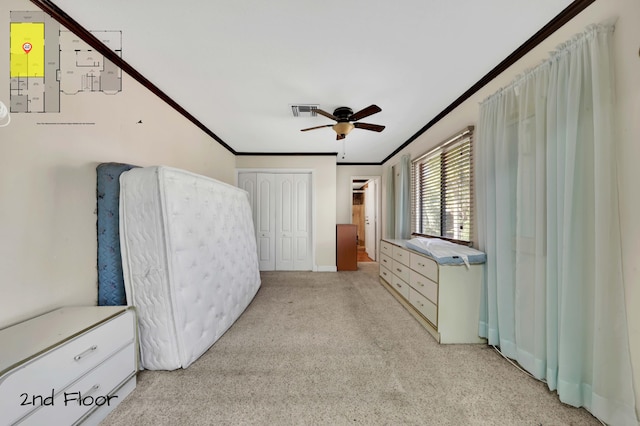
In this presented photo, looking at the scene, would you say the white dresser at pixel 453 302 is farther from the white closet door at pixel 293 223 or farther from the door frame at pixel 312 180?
the white closet door at pixel 293 223

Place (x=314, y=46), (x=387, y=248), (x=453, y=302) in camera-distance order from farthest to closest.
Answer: (x=387, y=248), (x=453, y=302), (x=314, y=46)

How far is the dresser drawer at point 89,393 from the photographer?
98 centimetres

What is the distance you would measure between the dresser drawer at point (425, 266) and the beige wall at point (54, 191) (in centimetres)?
281

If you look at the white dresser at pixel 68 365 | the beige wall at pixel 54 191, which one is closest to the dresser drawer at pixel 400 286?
the white dresser at pixel 68 365

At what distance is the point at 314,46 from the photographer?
1636 millimetres

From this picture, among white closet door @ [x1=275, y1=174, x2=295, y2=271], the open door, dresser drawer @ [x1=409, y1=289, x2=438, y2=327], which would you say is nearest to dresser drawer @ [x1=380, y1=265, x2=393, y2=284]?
dresser drawer @ [x1=409, y1=289, x2=438, y2=327]

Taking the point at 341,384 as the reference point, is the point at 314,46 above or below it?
above

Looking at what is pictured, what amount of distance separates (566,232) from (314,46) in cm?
207

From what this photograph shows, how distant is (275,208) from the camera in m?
4.54

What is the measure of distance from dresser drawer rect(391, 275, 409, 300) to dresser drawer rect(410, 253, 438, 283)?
36 cm

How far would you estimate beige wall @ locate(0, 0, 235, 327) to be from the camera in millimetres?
1154

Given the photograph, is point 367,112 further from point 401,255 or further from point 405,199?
point 405,199

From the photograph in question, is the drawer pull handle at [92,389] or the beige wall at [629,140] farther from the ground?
the beige wall at [629,140]

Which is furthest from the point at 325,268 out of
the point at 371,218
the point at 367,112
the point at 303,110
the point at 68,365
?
the point at 68,365
